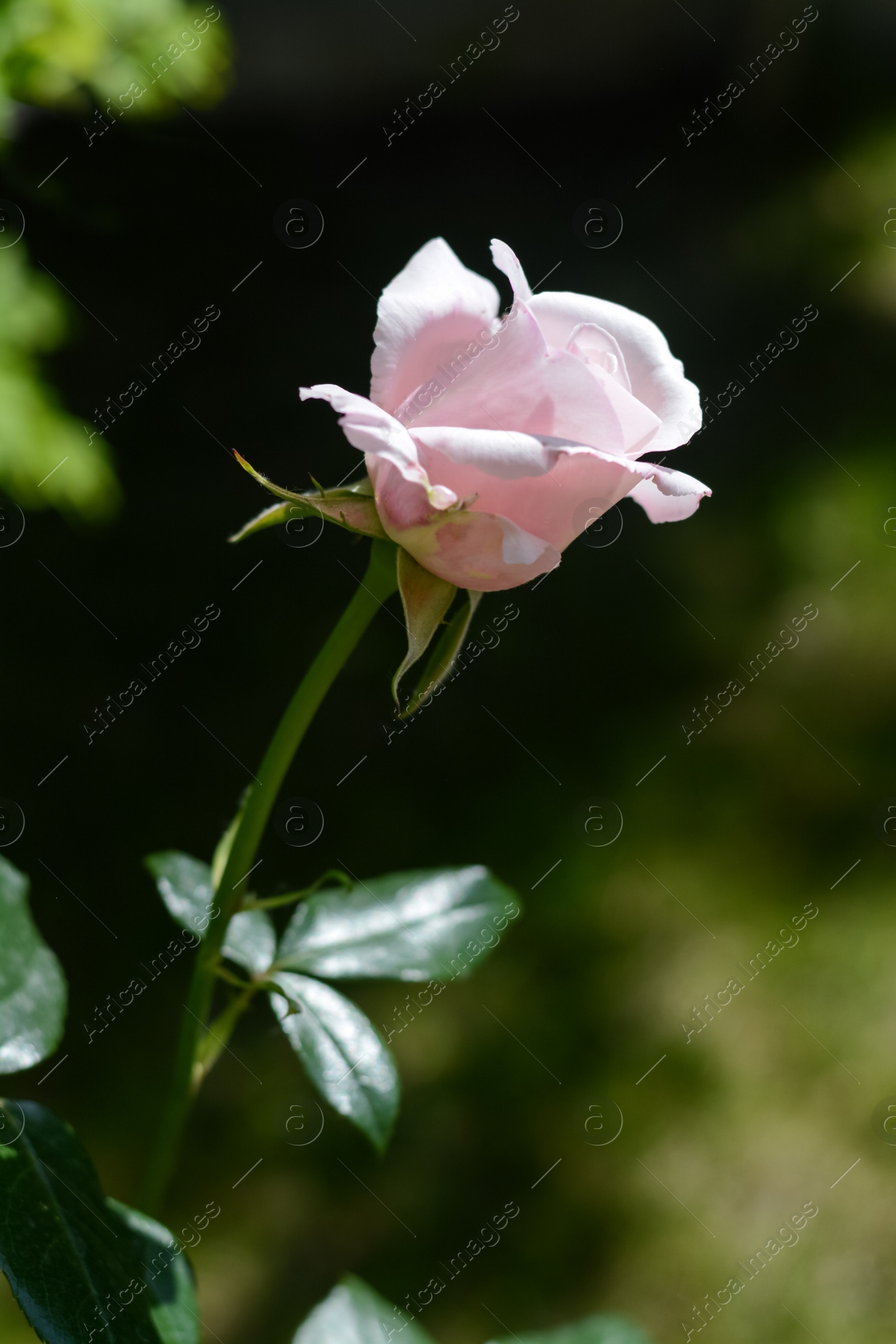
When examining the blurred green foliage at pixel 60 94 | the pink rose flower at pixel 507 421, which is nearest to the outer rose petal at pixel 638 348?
the pink rose flower at pixel 507 421

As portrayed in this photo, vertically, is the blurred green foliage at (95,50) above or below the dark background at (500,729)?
above

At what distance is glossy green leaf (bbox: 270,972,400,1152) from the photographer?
0.68m

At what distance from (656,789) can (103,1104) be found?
1.29 meters

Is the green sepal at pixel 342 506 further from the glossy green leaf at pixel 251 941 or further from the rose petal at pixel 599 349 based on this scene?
the glossy green leaf at pixel 251 941

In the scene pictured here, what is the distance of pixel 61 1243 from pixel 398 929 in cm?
31

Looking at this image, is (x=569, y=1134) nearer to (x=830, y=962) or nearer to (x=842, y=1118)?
(x=842, y=1118)

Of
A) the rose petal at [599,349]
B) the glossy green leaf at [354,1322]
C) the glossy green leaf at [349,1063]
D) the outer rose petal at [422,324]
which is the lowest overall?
the glossy green leaf at [354,1322]

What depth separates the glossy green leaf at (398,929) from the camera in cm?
78

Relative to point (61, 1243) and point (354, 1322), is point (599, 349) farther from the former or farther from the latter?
point (354, 1322)

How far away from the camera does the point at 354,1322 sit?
0.78 m

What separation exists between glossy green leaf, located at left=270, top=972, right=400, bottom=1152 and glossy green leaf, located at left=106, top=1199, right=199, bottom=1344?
0.11 meters

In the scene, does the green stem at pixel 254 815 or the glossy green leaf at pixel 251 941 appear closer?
the green stem at pixel 254 815

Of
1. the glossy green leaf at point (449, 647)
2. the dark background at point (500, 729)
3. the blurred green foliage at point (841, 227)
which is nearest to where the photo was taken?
the glossy green leaf at point (449, 647)

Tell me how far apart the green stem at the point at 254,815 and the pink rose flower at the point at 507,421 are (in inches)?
1.3
